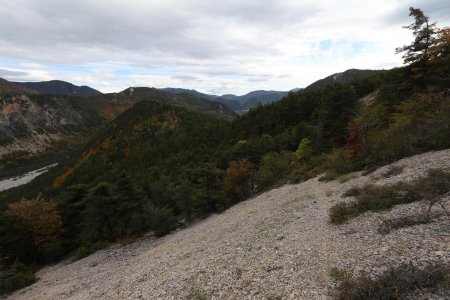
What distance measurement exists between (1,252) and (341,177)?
41.4 meters

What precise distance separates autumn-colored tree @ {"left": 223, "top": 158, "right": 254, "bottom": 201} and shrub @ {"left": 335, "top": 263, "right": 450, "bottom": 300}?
103 ft

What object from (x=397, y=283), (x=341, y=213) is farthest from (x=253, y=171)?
(x=397, y=283)

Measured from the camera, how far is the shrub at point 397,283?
9.14 meters

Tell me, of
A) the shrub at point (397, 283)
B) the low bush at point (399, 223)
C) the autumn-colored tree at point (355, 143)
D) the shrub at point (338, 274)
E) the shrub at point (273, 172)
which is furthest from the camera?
the shrub at point (273, 172)

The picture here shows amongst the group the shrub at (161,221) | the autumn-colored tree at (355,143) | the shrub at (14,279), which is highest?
the autumn-colored tree at (355,143)

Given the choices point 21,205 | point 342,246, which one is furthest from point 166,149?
point 342,246

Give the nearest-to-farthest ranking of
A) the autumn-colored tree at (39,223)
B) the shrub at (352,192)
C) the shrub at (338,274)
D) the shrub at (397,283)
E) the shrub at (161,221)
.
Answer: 1. the shrub at (397,283)
2. the shrub at (338,274)
3. the shrub at (352,192)
4. the shrub at (161,221)
5. the autumn-colored tree at (39,223)

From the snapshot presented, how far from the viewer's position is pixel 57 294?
23203mm

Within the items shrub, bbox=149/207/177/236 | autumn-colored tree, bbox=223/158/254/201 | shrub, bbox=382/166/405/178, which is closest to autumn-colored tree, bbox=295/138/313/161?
autumn-colored tree, bbox=223/158/254/201

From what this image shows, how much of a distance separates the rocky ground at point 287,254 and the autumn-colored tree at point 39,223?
15.5 meters

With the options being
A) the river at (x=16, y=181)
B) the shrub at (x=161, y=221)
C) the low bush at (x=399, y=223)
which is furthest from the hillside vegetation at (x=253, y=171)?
the river at (x=16, y=181)

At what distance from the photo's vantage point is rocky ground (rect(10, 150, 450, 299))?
11698 mm

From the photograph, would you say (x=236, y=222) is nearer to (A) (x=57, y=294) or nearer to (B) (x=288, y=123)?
(A) (x=57, y=294)

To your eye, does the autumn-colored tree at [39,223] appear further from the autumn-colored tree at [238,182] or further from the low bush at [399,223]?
the low bush at [399,223]
